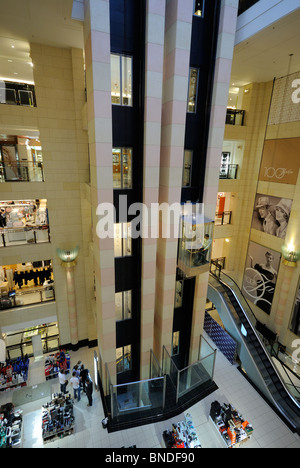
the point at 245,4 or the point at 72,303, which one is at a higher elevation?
the point at 245,4

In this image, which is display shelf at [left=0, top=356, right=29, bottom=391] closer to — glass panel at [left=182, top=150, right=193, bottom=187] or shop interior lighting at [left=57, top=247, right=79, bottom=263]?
shop interior lighting at [left=57, top=247, right=79, bottom=263]

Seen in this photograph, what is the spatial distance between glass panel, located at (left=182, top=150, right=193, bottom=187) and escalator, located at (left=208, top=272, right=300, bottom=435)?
6.28 meters

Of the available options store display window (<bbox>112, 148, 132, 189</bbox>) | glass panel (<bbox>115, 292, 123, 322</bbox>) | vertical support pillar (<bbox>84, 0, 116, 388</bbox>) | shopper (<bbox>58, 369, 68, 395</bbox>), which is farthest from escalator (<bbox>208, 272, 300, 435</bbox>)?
store display window (<bbox>112, 148, 132, 189</bbox>)

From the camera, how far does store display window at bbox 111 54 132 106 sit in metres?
6.63

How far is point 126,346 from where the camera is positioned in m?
8.80

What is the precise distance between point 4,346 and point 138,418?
21.8 ft

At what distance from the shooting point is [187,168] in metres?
8.10

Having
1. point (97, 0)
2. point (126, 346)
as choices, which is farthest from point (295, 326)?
point (97, 0)

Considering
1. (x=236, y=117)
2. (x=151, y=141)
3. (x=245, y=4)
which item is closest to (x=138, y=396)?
(x=151, y=141)

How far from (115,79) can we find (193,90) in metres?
2.48

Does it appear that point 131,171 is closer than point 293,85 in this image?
Yes

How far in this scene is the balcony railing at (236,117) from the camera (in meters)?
12.7

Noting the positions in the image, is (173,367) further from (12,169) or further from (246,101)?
(246,101)

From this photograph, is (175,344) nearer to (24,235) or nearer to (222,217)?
(222,217)
